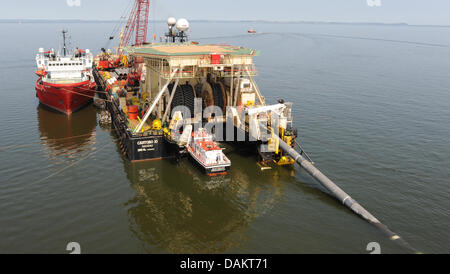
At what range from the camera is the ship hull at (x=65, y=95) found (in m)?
57.6

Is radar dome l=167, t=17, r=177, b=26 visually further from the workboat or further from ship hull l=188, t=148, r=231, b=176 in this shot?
ship hull l=188, t=148, r=231, b=176

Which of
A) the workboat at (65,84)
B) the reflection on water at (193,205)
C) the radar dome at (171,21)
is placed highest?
the radar dome at (171,21)

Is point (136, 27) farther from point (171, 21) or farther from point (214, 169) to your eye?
point (214, 169)

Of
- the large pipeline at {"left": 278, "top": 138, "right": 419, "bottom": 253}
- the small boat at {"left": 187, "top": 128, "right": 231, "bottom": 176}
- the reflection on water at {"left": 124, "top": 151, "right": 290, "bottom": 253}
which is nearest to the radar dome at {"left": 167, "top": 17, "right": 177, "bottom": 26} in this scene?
the reflection on water at {"left": 124, "top": 151, "right": 290, "bottom": 253}

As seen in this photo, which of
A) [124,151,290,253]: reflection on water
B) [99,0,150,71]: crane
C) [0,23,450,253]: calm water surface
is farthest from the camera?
[99,0,150,71]: crane

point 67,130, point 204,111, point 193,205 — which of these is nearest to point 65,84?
point 67,130

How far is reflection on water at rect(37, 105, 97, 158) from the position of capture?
45188 millimetres

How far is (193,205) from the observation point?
1241 inches

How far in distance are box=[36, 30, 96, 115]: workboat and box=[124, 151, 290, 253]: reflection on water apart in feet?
85.3

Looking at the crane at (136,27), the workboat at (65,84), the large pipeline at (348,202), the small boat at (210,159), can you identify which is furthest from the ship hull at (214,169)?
the crane at (136,27)

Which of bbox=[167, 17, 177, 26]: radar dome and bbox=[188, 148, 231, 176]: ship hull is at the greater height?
bbox=[167, 17, 177, 26]: radar dome

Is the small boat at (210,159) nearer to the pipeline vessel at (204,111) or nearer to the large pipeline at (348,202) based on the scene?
the pipeline vessel at (204,111)

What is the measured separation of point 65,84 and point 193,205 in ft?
133

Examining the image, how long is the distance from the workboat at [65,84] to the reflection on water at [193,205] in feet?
85.3
